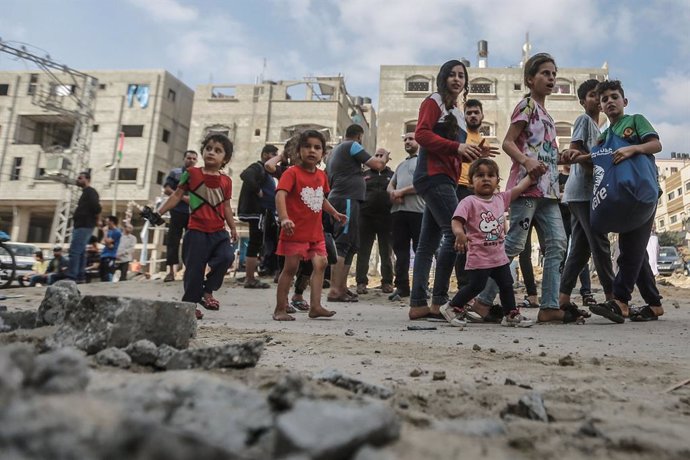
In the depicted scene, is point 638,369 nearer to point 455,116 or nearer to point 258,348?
point 258,348

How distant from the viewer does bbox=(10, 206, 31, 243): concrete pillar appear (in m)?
33.3

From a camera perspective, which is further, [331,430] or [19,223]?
[19,223]

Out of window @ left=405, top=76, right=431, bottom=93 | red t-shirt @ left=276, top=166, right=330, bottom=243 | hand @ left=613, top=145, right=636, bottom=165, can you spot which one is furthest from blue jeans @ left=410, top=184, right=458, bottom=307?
window @ left=405, top=76, right=431, bottom=93

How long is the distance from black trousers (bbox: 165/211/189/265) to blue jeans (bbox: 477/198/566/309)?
16.3ft

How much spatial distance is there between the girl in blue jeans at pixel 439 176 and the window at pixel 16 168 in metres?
37.7

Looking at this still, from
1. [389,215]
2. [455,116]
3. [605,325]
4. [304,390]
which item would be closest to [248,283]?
[389,215]

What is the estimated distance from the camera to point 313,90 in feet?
114

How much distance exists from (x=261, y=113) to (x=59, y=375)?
113 ft

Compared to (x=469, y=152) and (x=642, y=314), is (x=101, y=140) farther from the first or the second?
(x=642, y=314)

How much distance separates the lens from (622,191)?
3.57 metres

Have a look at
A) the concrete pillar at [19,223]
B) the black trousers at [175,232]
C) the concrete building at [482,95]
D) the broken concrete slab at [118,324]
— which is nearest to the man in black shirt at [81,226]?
the black trousers at [175,232]

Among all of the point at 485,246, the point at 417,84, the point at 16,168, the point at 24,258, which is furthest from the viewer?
the point at 16,168

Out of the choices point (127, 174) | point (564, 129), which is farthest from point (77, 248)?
point (564, 129)

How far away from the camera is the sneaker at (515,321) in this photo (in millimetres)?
3677
